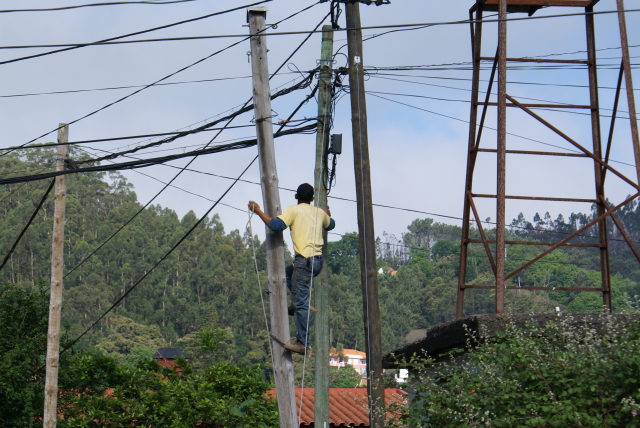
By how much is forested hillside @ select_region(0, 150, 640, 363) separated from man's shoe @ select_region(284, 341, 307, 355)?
8204 cm

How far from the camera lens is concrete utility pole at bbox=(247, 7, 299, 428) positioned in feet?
26.5

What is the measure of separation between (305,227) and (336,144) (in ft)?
6.35

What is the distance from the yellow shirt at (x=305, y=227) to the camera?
832 centimetres

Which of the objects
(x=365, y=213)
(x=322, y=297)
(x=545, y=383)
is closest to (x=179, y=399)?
(x=322, y=297)

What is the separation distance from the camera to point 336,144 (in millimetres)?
10016

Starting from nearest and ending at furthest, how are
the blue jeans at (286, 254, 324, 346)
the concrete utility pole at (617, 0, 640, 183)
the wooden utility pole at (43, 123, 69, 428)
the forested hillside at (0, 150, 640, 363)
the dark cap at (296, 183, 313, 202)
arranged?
the blue jeans at (286, 254, 324, 346) → the dark cap at (296, 183, 313, 202) → the concrete utility pole at (617, 0, 640, 183) → the wooden utility pole at (43, 123, 69, 428) → the forested hillside at (0, 150, 640, 363)

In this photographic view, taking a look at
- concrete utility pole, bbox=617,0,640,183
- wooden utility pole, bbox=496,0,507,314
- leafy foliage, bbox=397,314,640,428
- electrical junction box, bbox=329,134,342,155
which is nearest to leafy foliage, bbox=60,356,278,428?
electrical junction box, bbox=329,134,342,155

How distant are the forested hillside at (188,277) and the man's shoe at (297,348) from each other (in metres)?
82.0

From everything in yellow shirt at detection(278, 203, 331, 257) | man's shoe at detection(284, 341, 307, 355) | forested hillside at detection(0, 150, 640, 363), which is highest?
forested hillside at detection(0, 150, 640, 363)

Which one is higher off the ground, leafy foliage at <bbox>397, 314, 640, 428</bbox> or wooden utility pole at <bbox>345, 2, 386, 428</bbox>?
wooden utility pole at <bbox>345, 2, 386, 428</bbox>

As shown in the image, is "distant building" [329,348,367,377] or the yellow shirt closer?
the yellow shirt

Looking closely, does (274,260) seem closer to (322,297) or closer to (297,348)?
(297,348)

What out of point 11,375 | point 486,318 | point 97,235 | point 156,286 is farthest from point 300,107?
point 97,235

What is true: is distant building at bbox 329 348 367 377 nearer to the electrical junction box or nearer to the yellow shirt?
the electrical junction box
